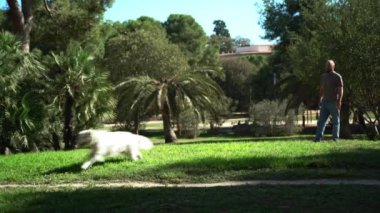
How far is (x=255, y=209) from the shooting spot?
6.46 m

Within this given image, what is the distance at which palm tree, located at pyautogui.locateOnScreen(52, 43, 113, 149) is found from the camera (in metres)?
18.5

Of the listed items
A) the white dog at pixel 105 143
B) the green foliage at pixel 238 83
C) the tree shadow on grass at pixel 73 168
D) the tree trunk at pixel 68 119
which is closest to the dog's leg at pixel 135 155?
the white dog at pixel 105 143

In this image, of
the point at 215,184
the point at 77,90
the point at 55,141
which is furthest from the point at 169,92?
the point at 215,184

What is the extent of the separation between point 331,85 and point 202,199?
6.86 metres

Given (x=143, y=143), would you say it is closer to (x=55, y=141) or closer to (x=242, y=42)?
(x=55, y=141)

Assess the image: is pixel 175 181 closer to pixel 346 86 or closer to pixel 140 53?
pixel 346 86

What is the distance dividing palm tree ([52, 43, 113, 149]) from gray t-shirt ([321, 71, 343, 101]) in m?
8.09

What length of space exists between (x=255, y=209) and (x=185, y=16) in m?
61.4

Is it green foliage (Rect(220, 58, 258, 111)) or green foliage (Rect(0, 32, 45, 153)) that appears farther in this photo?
green foliage (Rect(220, 58, 258, 111))

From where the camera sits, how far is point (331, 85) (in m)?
13.1

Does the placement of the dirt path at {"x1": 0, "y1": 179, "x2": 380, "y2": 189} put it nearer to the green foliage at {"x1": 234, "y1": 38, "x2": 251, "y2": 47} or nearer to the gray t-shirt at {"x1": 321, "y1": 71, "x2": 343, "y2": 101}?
the gray t-shirt at {"x1": 321, "y1": 71, "x2": 343, "y2": 101}

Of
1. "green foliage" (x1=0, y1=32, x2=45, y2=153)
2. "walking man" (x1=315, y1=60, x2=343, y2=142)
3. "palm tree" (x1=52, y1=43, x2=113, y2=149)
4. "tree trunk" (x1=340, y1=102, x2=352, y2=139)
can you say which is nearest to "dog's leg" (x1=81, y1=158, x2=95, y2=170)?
"walking man" (x1=315, y1=60, x2=343, y2=142)

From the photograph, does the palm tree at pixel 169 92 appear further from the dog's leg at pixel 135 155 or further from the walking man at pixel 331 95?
the dog's leg at pixel 135 155

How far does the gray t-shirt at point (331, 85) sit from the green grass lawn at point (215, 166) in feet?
4.65
